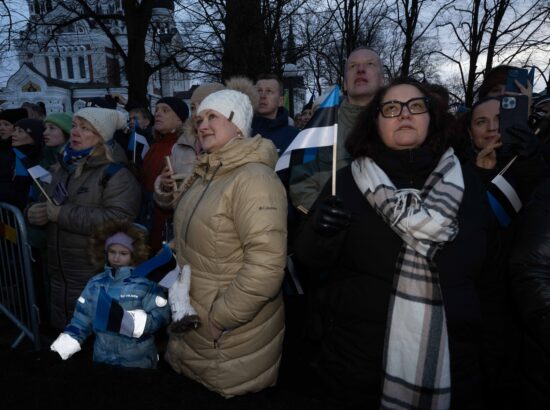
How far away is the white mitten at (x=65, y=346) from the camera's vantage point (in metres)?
2.18

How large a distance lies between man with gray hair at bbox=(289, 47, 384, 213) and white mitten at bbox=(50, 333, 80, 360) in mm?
1600

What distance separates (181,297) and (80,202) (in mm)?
1629

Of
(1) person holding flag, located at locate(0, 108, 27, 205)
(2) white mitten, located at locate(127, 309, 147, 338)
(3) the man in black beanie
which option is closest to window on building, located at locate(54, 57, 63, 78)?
(3) the man in black beanie

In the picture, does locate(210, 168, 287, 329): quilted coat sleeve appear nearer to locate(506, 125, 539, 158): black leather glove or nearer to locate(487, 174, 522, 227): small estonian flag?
locate(487, 174, 522, 227): small estonian flag

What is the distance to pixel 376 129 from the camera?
221cm

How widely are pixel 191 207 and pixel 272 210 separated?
484mm

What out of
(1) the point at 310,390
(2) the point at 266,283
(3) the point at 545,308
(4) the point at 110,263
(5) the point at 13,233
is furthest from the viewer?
(5) the point at 13,233

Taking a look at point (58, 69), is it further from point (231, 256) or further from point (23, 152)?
point (231, 256)

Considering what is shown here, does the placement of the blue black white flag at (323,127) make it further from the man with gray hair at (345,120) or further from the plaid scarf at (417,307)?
the man with gray hair at (345,120)

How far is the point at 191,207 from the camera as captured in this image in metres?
2.30

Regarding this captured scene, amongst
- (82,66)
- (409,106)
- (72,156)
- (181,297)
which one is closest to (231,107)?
(409,106)

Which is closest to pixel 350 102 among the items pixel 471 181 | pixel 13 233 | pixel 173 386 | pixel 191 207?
pixel 471 181

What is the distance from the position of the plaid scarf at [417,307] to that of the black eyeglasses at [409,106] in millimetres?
397

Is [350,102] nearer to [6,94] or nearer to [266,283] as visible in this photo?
[266,283]
